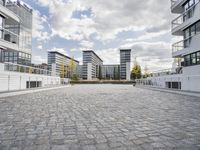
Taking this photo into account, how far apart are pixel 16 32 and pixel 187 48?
29.1m

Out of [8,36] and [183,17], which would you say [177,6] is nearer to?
[183,17]

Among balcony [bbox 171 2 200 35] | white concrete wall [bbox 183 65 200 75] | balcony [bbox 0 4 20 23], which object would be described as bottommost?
white concrete wall [bbox 183 65 200 75]

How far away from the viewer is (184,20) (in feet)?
57.8

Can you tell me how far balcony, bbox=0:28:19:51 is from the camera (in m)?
16.5

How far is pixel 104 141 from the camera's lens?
11.3 ft

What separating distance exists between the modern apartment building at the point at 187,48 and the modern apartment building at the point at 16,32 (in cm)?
1818

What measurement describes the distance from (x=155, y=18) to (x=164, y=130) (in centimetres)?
1889

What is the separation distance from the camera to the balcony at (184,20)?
49.4ft

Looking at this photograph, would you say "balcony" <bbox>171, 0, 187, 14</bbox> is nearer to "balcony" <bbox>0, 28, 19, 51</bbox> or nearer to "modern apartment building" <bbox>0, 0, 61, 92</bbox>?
"modern apartment building" <bbox>0, 0, 61, 92</bbox>

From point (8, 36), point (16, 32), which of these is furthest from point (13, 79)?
point (16, 32)

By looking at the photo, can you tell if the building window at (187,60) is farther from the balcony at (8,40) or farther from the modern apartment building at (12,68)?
the balcony at (8,40)

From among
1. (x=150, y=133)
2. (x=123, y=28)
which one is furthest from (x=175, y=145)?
(x=123, y=28)

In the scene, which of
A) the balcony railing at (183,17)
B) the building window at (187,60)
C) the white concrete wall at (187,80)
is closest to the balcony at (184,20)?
the balcony railing at (183,17)

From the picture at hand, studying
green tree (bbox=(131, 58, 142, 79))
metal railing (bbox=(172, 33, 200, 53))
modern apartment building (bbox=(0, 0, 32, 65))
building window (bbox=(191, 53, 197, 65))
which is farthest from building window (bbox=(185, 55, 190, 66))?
green tree (bbox=(131, 58, 142, 79))
